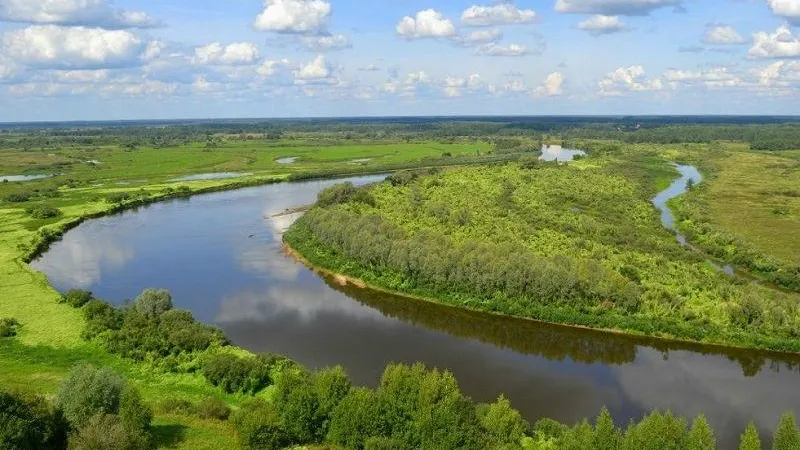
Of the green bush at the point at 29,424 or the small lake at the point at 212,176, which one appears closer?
the green bush at the point at 29,424

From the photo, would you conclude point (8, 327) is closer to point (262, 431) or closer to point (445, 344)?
point (262, 431)

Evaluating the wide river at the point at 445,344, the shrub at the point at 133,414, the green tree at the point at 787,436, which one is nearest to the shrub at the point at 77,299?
the wide river at the point at 445,344

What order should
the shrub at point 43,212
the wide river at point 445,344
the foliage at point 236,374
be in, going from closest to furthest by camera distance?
the foliage at point 236,374
the wide river at point 445,344
the shrub at point 43,212

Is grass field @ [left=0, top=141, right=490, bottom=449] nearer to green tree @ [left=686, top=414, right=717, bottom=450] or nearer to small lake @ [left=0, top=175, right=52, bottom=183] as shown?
small lake @ [left=0, top=175, right=52, bottom=183]

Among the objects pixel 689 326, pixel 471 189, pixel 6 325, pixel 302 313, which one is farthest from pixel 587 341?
pixel 471 189

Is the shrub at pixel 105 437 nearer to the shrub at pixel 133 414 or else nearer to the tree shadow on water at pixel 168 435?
the shrub at pixel 133 414

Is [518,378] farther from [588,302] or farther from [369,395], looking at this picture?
[369,395]
